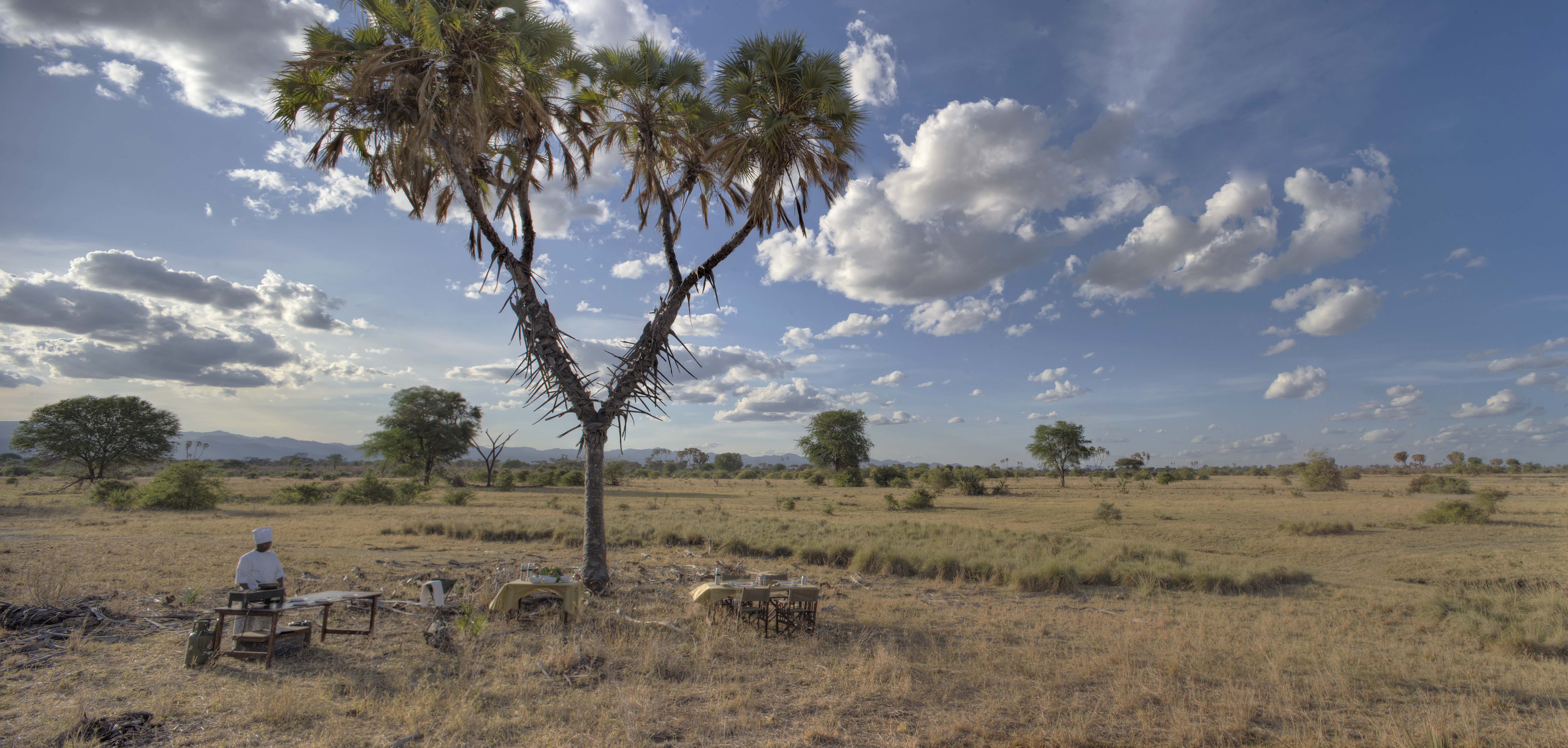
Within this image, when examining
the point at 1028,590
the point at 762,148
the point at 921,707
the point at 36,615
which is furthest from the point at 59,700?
the point at 1028,590

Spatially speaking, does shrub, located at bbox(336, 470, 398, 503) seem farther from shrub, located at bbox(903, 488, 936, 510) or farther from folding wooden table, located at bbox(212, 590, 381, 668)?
folding wooden table, located at bbox(212, 590, 381, 668)

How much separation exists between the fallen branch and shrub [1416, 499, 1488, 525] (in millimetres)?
30562

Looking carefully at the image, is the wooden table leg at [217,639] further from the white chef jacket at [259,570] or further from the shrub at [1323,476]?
the shrub at [1323,476]

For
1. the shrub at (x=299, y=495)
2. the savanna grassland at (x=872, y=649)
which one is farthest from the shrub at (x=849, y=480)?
the shrub at (x=299, y=495)

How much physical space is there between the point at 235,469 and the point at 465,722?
93223 mm

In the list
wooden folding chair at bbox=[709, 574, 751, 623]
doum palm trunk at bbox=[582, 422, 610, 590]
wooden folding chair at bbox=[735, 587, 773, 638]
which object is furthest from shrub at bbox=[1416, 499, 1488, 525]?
doum palm trunk at bbox=[582, 422, 610, 590]

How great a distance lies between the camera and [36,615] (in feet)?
24.3

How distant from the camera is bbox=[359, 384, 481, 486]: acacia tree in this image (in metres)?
49.6

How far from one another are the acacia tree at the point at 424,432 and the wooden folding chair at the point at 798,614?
158ft

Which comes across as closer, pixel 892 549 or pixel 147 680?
pixel 147 680

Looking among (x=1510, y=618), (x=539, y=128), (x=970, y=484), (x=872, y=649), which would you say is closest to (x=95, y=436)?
(x=539, y=128)

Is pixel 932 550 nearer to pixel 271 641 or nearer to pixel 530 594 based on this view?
pixel 530 594

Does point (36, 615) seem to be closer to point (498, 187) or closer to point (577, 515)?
point (498, 187)

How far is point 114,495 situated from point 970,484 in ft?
161
